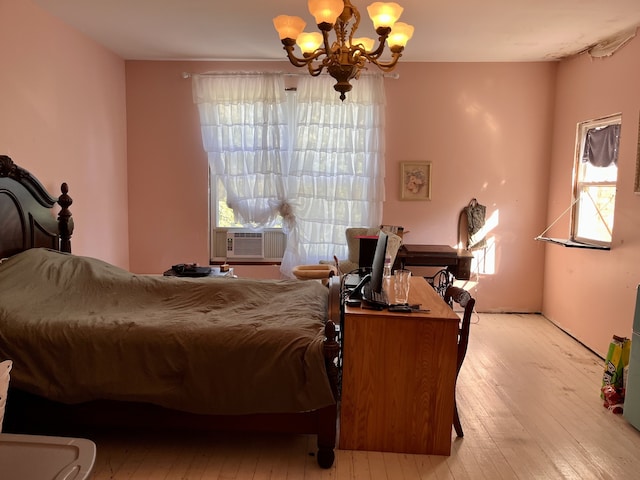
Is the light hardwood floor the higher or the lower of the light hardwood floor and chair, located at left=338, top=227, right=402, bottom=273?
the lower

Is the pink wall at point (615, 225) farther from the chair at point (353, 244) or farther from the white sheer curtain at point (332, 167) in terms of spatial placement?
the white sheer curtain at point (332, 167)

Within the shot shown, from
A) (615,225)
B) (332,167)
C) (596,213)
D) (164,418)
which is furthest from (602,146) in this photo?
(164,418)

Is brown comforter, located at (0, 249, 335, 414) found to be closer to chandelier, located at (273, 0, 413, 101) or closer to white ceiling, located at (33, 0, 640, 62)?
chandelier, located at (273, 0, 413, 101)

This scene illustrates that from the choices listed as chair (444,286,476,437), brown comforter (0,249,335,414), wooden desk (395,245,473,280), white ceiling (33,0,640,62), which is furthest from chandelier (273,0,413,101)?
wooden desk (395,245,473,280)

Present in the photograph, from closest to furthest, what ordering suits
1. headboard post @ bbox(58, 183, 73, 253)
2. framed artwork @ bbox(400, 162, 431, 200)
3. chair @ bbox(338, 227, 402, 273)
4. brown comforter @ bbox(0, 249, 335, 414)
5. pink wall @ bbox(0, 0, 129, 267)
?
brown comforter @ bbox(0, 249, 335, 414) < pink wall @ bbox(0, 0, 129, 267) < headboard post @ bbox(58, 183, 73, 253) < chair @ bbox(338, 227, 402, 273) < framed artwork @ bbox(400, 162, 431, 200)

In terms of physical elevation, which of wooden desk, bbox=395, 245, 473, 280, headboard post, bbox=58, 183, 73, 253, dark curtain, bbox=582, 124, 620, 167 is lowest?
wooden desk, bbox=395, 245, 473, 280

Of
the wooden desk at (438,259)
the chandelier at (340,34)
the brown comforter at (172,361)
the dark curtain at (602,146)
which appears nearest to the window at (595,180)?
the dark curtain at (602,146)

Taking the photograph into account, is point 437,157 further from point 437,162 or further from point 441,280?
point 441,280

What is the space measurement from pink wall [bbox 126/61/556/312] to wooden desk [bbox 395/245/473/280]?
47cm

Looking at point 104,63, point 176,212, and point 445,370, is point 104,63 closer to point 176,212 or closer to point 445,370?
point 176,212

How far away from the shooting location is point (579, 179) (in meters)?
4.48

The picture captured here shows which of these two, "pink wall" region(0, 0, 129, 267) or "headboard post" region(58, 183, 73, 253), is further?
"headboard post" region(58, 183, 73, 253)

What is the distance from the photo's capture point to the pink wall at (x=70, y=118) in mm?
3178

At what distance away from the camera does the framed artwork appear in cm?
496
